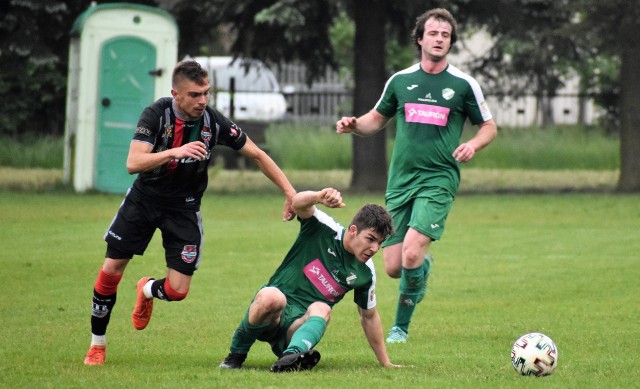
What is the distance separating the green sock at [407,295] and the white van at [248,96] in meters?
21.5

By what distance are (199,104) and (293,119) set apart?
27134 millimetres

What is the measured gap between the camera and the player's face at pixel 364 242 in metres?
7.98

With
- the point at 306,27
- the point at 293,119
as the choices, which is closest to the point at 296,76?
the point at 293,119

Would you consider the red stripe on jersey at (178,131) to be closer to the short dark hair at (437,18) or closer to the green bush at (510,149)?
the short dark hair at (437,18)

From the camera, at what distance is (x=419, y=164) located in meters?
9.92

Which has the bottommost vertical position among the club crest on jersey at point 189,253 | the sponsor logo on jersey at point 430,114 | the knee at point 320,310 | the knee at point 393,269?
the knee at point 320,310

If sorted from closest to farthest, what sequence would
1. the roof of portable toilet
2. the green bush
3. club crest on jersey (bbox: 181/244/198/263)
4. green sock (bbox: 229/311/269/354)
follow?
green sock (bbox: 229/311/269/354) → club crest on jersey (bbox: 181/244/198/263) → the roof of portable toilet → the green bush

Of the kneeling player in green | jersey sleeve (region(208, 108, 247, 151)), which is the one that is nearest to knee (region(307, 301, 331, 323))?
the kneeling player in green

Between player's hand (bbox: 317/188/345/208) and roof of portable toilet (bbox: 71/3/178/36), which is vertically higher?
roof of portable toilet (bbox: 71/3/178/36)

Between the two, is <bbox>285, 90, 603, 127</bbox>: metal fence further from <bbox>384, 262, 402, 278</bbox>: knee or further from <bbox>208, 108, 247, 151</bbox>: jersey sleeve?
<bbox>208, 108, 247, 151</bbox>: jersey sleeve

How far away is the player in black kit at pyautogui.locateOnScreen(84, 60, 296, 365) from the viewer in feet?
27.0

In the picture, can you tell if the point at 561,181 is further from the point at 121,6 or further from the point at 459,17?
the point at 121,6

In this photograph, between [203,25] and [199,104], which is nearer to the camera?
[199,104]

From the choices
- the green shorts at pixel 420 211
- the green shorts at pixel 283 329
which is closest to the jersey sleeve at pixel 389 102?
the green shorts at pixel 420 211
